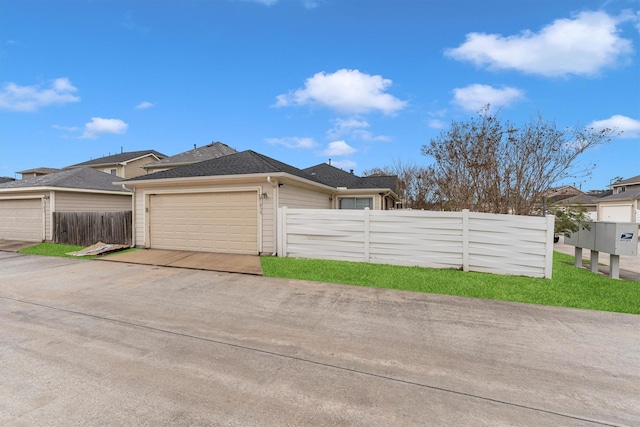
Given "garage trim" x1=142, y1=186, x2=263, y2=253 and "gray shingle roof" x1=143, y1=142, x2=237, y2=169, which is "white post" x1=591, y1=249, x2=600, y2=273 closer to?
"garage trim" x1=142, y1=186, x2=263, y2=253

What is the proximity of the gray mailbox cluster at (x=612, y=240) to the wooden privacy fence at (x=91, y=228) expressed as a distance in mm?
15300

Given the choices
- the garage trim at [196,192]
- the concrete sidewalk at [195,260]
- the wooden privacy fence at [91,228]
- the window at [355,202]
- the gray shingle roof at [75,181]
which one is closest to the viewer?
the concrete sidewalk at [195,260]

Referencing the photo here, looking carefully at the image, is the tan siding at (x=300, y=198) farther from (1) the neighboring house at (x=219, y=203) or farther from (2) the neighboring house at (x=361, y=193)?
(2) the neighboring house at (x=361, y=193)

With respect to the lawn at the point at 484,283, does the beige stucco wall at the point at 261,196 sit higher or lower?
higher

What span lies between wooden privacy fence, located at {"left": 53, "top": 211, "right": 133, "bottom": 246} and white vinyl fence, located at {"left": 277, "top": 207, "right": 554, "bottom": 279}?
6.95 metres

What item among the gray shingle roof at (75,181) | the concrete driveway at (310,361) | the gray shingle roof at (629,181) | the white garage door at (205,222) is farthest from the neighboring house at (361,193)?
the gray shingle roof at (629,181)

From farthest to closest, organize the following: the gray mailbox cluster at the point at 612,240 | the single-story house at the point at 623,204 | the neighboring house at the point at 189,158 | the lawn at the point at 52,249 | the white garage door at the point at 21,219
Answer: the single-story house at the point at 623,204 < the neighboring house at the point at 189,158 < the white garage door at the point at 21,219 < the lawn at the point at 52,249 < the gray mailbox cluster at the point at 612,240

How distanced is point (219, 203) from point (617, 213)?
32.8 m

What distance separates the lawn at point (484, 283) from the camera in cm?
557

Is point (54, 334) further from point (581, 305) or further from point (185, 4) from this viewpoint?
point (185, 4)

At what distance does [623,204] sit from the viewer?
81.6ft

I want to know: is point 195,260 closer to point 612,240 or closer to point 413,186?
point 612,240

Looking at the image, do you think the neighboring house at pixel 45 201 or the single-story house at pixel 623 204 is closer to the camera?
the neighboring house at pixel 45 201

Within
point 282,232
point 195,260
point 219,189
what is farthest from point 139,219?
point 282,232
